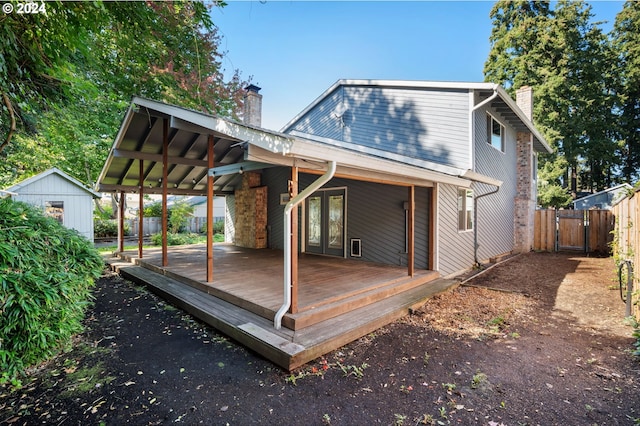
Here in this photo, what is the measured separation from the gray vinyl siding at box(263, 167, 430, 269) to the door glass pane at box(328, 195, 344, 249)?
0.83 ft

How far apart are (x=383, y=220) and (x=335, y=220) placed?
150cm

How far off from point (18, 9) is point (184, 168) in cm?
644

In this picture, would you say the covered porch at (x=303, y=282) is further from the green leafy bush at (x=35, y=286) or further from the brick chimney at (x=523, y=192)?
the brick chimney at (x=523, y=192)

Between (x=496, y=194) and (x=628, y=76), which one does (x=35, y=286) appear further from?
(x=628, y=76)

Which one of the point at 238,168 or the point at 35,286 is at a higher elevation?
the point at 238,168

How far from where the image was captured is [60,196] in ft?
32.5

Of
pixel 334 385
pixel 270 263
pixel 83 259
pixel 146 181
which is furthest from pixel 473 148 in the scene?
pixel 146 181

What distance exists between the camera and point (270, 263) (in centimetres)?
712

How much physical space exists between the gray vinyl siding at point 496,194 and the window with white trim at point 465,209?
0.44 meters

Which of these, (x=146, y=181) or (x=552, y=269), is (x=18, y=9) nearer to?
(x=146, y=181)

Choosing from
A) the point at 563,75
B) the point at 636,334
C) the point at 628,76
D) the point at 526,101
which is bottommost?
the point at 636,334

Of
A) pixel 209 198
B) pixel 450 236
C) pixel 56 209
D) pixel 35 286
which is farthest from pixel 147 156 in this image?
pixel 450 236

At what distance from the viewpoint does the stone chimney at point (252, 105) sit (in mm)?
10883

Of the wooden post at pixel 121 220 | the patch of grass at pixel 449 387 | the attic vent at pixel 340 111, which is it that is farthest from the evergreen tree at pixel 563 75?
the wooden post at pixel 121 220
